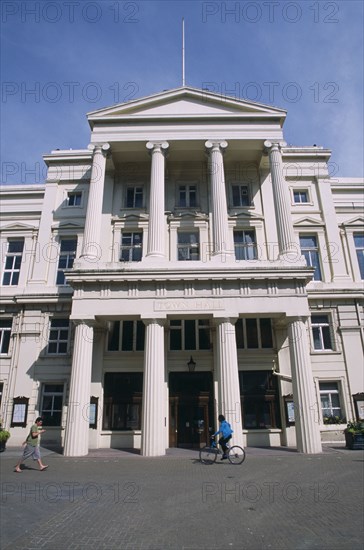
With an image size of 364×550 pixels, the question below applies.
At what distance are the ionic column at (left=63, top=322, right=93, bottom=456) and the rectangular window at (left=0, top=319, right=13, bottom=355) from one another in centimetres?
767

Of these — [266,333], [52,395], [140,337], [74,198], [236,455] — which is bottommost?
[236,455]

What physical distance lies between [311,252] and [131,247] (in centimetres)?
1217

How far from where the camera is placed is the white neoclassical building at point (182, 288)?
19.5 m

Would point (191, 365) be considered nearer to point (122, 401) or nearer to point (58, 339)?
point (122, 401)

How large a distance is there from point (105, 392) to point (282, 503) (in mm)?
15202

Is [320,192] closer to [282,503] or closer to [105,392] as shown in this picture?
[105,392]

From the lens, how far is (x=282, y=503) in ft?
29.1

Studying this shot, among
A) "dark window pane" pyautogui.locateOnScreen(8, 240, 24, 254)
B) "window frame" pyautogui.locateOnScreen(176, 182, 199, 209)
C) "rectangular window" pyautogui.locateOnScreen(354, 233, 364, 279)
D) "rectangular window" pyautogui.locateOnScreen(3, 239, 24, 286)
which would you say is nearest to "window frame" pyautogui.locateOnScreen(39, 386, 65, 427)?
"rectangular window" pyautogui.locateOnScreen(3, 239, 24, 286)

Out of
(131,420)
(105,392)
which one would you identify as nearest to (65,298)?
(105,392)

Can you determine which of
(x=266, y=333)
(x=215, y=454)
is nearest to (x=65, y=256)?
(x=266, y=333)

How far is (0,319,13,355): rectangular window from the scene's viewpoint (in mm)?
24328

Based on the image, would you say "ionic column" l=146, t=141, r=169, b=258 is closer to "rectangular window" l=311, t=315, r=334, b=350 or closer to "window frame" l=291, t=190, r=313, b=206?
"window frame" l=291, t=190, r=313, b=206

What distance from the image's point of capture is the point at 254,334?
23438 millimetres

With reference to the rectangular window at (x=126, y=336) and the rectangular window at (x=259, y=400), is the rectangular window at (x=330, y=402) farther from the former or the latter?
the rectangular window at (x=126, y=336)
